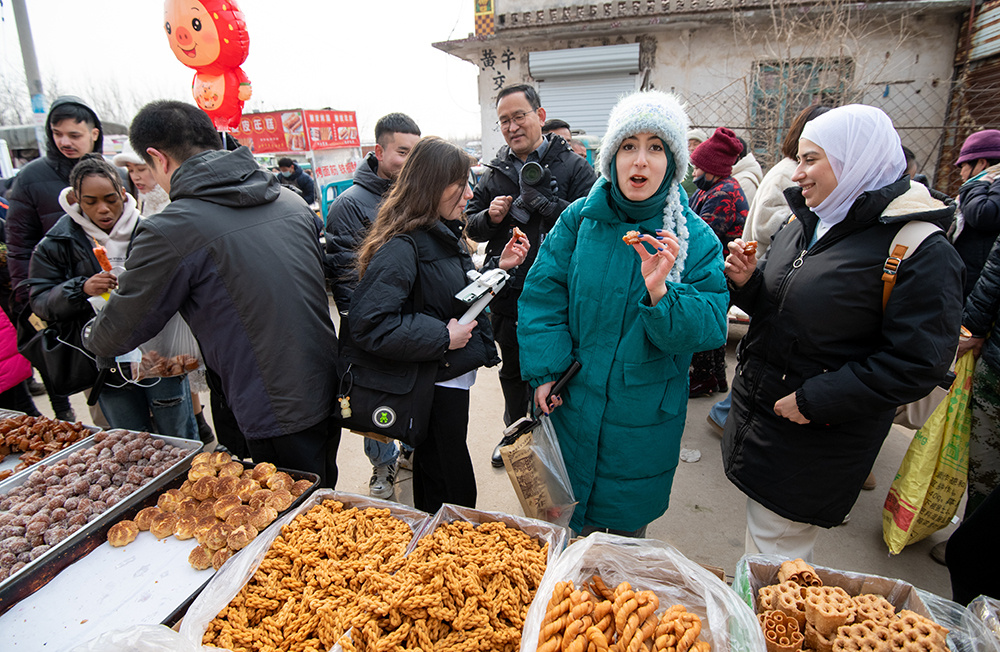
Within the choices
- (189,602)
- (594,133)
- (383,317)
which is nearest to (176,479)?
(189,602)

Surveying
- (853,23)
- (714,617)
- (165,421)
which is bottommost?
(165,421)

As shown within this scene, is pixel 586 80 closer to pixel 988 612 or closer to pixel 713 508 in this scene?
pixel 713 508

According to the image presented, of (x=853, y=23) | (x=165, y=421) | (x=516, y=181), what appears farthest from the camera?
(x=853, y=23)

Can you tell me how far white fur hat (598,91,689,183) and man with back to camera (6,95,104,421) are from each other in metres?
3.28

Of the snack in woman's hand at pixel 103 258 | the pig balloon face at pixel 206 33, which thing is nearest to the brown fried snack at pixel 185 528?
the snack in woman's hand at pixel 103 258

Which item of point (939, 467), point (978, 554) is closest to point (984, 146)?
point (939, 467)

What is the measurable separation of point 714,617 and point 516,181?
253 centimetres

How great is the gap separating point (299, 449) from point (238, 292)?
685 mm

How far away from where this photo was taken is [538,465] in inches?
71.2

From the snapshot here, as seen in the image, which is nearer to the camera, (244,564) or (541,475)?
(244,564)

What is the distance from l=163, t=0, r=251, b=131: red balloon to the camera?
2631mm

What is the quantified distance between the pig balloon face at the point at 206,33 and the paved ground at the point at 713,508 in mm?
2631

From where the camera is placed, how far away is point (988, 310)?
2.23m

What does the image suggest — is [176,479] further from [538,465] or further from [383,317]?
[538,465]
